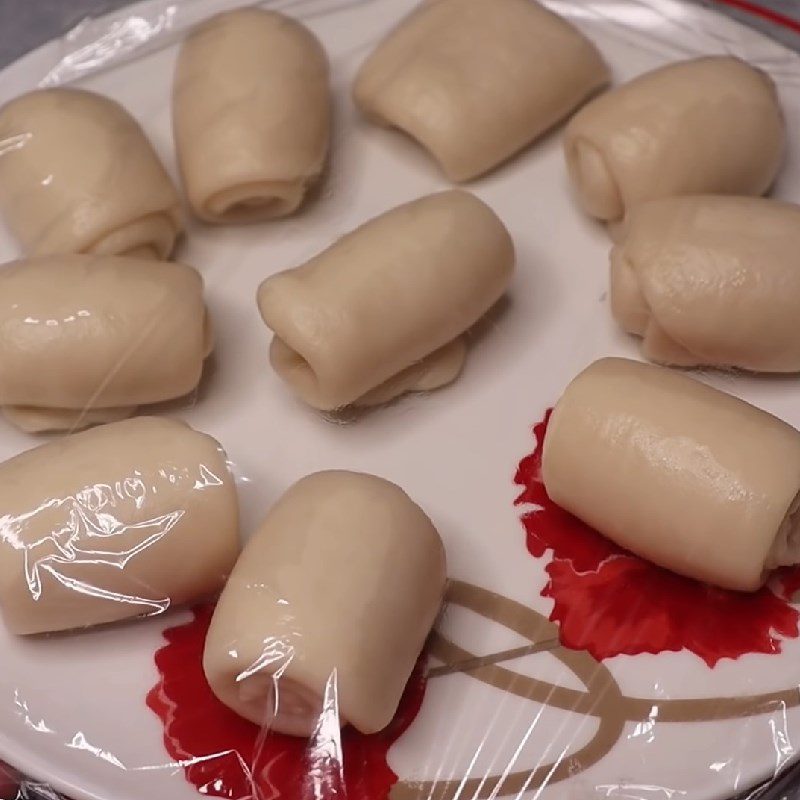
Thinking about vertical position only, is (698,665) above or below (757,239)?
below

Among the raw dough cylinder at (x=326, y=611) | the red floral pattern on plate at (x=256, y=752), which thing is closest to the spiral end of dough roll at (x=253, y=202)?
the raw dough cylinder at (x=326, y=611)

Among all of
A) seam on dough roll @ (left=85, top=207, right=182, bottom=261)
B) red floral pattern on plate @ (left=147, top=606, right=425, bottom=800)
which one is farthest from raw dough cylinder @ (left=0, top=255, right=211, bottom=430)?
red floral pattern on plate @ (left=147, top=606, right=425, bottom=800)

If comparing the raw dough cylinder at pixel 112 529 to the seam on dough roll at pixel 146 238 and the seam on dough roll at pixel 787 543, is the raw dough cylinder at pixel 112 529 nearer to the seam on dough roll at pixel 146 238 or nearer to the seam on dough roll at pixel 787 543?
the seam on dough roll at pixel 146 238

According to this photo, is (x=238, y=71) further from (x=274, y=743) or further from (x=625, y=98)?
(x=274, y=743)

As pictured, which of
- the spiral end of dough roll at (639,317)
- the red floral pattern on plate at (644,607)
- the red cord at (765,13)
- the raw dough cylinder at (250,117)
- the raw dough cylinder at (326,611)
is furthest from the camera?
the red cord at (765,13)

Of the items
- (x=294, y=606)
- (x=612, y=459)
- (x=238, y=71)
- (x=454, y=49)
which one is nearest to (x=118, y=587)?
(x=294, y=606)

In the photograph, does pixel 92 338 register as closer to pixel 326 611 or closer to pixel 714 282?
pixel 326 611
